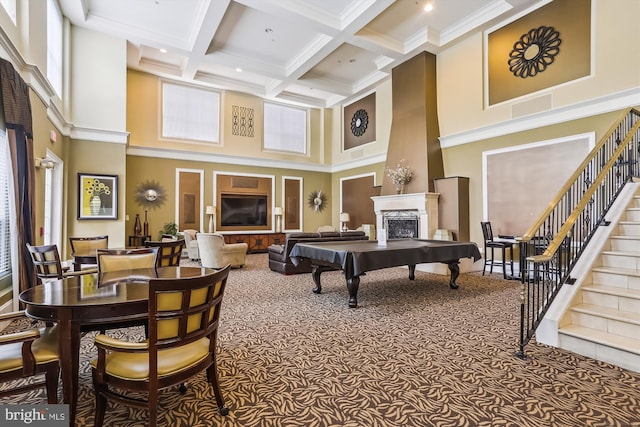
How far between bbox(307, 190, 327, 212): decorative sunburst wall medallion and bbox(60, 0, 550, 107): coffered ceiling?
400 cm

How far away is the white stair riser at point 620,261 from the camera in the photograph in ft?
11.0

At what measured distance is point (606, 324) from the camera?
2934mm

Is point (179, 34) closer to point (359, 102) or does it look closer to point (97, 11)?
point (97, 11)

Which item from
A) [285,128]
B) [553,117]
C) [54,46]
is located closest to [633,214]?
[553,117]

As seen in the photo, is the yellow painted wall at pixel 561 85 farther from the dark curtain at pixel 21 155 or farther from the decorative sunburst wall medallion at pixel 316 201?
the dark curtain at pixel 21 155

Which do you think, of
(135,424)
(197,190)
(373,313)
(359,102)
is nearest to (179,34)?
(197,190)

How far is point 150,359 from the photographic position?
1.71 metres

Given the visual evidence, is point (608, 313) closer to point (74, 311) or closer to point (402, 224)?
point (74, 311)

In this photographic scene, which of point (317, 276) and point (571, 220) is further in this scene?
point (317, 276)

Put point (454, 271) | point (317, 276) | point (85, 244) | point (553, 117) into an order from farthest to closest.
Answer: point (553, 117) → point (454, 271) → point (317, 276) → point (85, 244)

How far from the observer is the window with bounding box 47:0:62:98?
19.8 ft

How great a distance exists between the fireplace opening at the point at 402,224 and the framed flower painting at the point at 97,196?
23.0 ft

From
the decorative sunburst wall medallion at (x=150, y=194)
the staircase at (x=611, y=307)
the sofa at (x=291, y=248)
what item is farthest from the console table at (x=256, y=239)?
the staircase at (x=611, y=307)

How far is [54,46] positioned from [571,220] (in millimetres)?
9150
